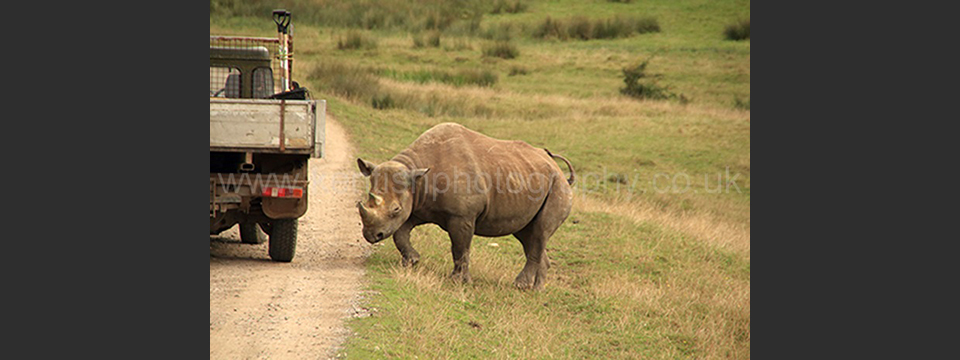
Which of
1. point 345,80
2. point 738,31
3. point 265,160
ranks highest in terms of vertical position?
point 738,31

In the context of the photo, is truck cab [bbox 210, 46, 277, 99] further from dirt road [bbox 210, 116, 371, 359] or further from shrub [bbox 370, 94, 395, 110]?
shrub [bbox 370, 94, 395, 110]

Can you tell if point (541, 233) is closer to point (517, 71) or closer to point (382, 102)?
point (382, 102)

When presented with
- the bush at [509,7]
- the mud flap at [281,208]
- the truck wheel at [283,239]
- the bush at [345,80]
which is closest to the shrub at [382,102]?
the bush at [345,80]

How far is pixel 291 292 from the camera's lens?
9.77 meters

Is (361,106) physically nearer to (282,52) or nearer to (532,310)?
(282,52)

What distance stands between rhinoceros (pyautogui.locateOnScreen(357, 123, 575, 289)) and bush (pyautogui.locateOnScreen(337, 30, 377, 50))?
2960 cm

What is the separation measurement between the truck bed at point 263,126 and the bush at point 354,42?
30841 millimetres

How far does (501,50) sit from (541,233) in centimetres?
3022

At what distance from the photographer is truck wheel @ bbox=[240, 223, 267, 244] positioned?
13.0 meters

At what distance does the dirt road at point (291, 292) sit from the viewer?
804cm

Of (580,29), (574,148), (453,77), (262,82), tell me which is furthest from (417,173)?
(580,29)

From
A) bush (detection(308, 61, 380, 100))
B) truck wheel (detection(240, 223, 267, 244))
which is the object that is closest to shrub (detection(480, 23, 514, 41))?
bush (detection(308, 61, 380, 100))

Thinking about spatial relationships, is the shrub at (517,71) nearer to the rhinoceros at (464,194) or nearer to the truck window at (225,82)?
the truck window at (225,82)

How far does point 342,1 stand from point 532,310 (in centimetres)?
4007
